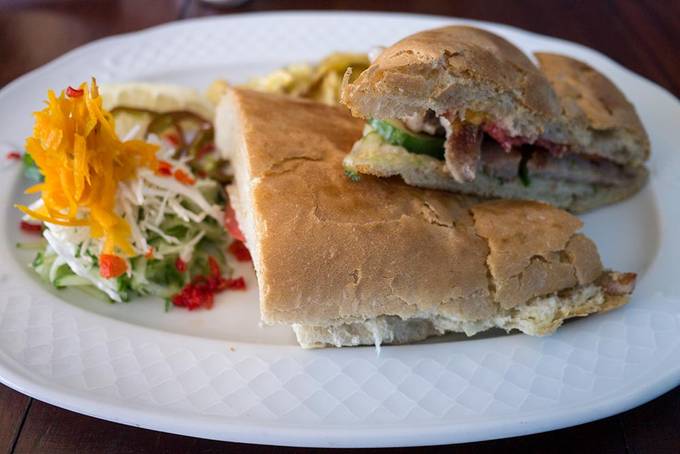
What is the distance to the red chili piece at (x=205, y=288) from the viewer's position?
9.46 ft

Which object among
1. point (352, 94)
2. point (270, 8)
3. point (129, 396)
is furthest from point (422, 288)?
point (270, 8)

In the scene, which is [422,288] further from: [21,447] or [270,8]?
[270,8]

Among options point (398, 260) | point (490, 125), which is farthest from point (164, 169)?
point (490, 125)

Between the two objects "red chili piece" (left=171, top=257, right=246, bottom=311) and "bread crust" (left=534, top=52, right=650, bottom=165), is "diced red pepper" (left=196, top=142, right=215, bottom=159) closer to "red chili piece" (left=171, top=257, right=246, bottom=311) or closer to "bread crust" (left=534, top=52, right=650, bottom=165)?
"red chili piece" (left=171, top=257, right=246, bottom=311)

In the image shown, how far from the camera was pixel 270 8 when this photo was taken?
5.44 metres

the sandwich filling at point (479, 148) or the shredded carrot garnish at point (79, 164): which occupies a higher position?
the sandwich filling at point (479, 148)

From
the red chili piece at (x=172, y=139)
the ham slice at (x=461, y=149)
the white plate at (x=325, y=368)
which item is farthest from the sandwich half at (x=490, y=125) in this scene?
the red chili piece at (x=172, y=139)

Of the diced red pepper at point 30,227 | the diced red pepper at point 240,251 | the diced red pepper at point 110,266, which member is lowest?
the diced red pepper at point 30,227

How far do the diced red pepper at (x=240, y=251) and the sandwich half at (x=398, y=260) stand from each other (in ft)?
1.19

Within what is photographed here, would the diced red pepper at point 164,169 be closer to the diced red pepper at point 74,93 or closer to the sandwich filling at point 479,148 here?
the diced red pepper at point 74,93

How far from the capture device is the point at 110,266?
2.80 metres

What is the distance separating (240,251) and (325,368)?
0.97 metres

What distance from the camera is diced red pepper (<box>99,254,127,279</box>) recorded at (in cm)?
280

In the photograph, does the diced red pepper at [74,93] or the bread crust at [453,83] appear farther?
the diced red pepper at [74,93]
